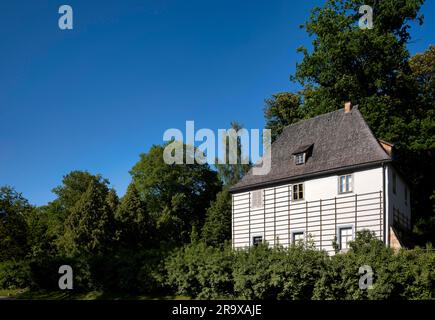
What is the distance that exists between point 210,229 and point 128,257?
28.9m

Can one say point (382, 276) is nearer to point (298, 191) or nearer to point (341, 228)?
point (341, 228)

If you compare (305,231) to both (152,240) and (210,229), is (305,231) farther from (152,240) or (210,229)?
(210,229)

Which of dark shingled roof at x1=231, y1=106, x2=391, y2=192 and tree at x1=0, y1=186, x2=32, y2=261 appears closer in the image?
dark shingled roof at x1=231, y1=106, x2=391, y2=192

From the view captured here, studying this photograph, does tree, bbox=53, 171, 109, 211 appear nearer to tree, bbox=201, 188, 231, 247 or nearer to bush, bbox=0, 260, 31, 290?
tree, bbox=201, 188, 231, 247

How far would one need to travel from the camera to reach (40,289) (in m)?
31.0

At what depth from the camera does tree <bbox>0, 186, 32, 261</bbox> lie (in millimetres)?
33844

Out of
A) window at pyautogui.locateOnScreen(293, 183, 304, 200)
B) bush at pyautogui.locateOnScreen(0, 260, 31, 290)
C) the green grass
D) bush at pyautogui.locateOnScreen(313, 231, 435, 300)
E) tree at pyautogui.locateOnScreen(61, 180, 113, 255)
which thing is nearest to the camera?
bush at pyautogui.locateOnScreen(313, 231, 435, 300)

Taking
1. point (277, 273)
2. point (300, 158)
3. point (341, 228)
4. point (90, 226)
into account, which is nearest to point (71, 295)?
point (90, 226)

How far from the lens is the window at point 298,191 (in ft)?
98.6

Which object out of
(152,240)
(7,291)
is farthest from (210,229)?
(7,291)

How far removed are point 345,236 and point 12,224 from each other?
72.2 feet

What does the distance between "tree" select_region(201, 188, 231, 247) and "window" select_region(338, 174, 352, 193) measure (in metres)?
27.2

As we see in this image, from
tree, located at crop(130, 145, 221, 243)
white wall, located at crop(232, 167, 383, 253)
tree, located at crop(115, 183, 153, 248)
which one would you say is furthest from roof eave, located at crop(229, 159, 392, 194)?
tree, located at crop(130, 145, 221, 243)

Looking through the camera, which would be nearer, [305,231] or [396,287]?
[396,287]
